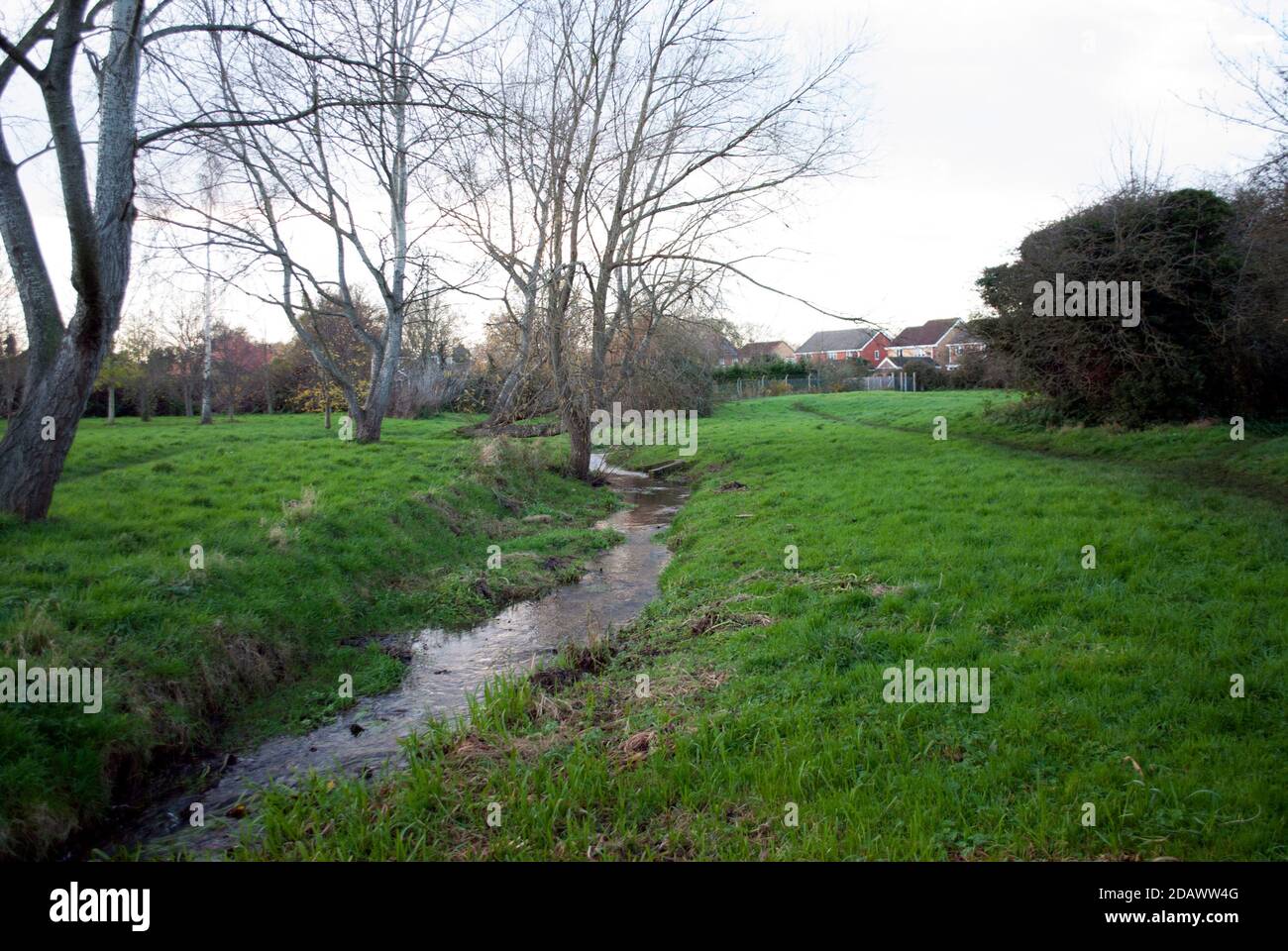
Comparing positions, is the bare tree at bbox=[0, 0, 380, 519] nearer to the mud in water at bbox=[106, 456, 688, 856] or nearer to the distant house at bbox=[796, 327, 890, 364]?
the mud in water at bbox=[106, 456, 688, 856]

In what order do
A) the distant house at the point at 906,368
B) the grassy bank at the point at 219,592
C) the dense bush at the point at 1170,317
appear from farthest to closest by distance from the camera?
the distant house at the point at 906,368 < the dense bush at the point at 1170,317 < the grassy bank at the point at 219,592

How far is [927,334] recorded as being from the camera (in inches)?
3541

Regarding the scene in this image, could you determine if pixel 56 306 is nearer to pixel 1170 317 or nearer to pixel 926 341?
pixel 1170 317

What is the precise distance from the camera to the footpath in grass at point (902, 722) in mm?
3846

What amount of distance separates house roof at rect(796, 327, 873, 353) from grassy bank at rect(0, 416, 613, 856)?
84510mm

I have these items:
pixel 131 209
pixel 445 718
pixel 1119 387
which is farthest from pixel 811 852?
pixel 1119 387

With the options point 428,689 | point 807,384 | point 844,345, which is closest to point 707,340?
point 428,689

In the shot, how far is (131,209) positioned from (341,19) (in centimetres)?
418

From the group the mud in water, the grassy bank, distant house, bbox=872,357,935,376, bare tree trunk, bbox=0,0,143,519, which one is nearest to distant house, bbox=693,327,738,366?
the grassy bank

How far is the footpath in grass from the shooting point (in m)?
3.85

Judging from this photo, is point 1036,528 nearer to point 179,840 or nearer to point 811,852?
point 811,852

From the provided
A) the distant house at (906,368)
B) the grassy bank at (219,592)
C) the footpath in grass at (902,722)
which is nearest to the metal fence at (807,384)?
the distant house at (906,368)

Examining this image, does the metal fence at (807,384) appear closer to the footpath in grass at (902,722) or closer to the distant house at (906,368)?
the distant house at (906,368)
